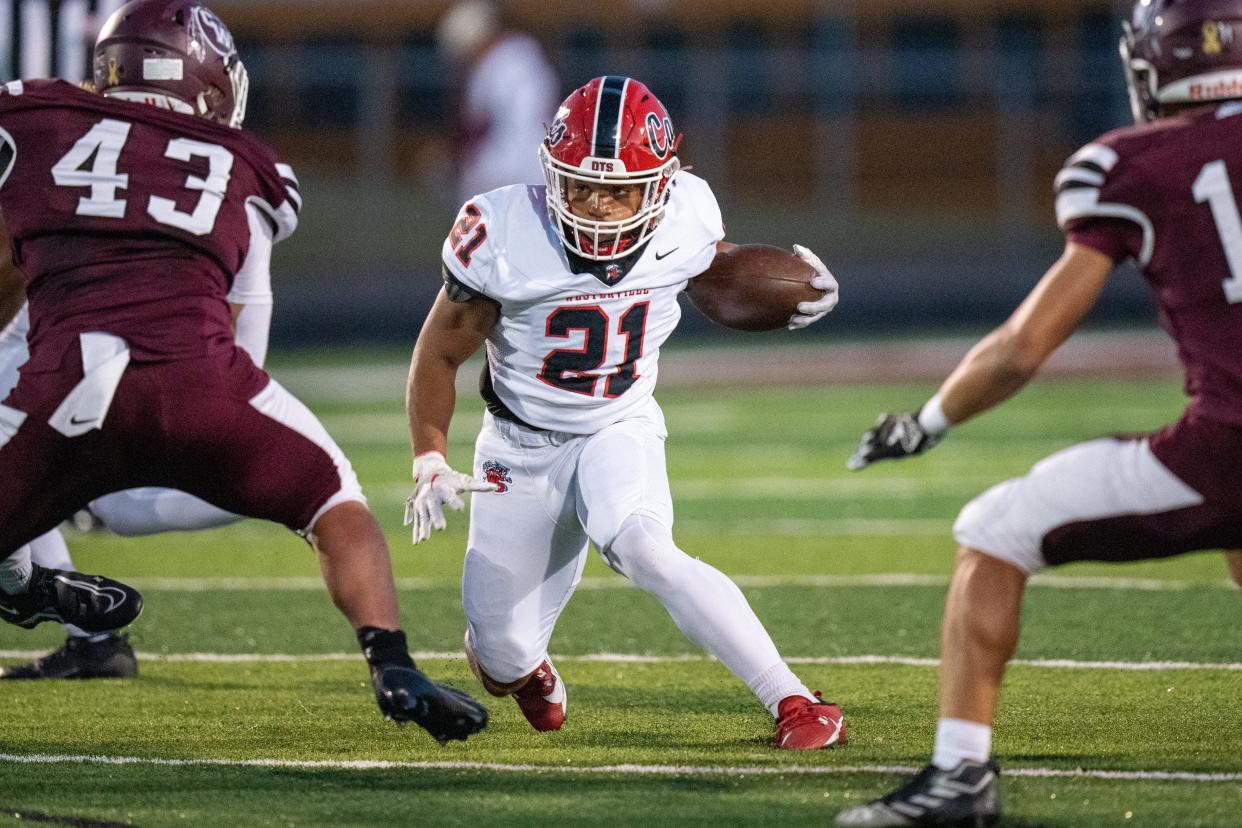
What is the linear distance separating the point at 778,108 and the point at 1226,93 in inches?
536

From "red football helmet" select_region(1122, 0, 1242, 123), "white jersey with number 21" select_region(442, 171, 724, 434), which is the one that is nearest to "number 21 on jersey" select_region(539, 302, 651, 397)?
"white jersey with number 21" select_region(442, 171, 724, 434)

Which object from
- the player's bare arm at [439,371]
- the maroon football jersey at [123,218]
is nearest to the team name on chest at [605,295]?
the player's bare arm at [439,371]

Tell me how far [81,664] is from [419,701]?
186 centimetres

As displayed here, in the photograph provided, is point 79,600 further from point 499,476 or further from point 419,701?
point 419,701

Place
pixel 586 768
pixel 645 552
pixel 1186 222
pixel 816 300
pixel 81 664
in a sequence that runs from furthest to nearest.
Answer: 1. pixel 81 664
2. pixel 816 300
3. pixel 645 552
4. pixel 586 768
5. pixel 1186 222

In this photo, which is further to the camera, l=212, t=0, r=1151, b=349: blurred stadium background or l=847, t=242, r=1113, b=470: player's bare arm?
l=212, t=0, r=1151, b=349: blurred stadium background

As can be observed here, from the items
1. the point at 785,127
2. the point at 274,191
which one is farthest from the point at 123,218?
the point at 785,127

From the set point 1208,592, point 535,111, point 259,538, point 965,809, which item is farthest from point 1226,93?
point 535,111

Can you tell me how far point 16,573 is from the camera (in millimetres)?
4273

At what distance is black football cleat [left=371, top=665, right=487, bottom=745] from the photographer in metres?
3.42

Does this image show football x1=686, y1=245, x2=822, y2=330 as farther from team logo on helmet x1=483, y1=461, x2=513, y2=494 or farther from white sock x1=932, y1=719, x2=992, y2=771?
white sock x1=932, y1=719, x2=992, y2=771

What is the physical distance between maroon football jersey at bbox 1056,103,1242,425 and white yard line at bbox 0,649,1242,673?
1.81m

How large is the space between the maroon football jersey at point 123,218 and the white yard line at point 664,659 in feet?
5.60

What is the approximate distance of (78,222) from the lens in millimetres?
3639
